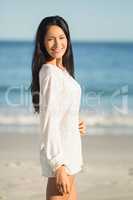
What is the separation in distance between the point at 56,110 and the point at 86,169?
72.2 inches

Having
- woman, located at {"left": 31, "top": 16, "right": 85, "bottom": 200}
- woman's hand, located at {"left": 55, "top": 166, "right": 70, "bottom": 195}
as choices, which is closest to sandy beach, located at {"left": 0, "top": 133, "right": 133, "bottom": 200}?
woman, located at {"left": 31, "top": 16, "right": 85, "bottom": 200}

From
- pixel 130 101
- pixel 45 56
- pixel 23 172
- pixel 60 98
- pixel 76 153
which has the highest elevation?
pixel 45 56

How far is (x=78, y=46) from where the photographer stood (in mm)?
4410

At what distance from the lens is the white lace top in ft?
6.00

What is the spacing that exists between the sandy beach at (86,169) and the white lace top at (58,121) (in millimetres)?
1338

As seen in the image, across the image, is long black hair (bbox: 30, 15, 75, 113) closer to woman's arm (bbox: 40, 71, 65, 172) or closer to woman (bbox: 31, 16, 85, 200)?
woman (bbox: 31, 16, 85, 200)

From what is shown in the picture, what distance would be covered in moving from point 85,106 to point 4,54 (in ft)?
5.26

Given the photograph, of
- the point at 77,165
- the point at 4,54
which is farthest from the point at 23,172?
the point at 4,54

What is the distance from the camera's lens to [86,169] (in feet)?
11.9

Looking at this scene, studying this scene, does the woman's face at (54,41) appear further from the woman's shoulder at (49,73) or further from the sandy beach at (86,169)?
the sandy beach at (86,169)

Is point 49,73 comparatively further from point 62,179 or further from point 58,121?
point 62,179

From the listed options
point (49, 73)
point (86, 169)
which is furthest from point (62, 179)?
point (86, 169)

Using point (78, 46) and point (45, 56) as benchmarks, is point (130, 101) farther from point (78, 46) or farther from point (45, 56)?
point (45, 56)

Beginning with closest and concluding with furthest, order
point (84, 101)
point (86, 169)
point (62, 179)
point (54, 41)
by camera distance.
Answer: point (62, 179) < point (54, 41) < point (86, 169) < point (84, 101)
